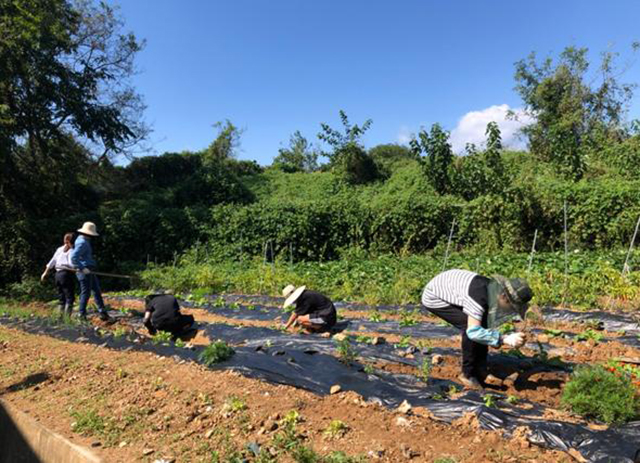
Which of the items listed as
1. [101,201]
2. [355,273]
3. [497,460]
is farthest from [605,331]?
[101,201]

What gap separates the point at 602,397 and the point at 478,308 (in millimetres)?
1088

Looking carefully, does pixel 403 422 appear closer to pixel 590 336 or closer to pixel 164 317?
pixel 590 336

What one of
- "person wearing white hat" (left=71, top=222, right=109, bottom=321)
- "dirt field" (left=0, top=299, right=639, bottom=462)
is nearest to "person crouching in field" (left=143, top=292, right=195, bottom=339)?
"dirt field" (left=0, top=299, right=639, bottom=462)

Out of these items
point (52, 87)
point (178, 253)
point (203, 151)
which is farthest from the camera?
point (203, 151)

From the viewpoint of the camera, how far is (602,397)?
122 inches

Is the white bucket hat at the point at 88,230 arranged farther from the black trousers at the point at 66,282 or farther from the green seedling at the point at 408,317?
the green seedling at the point at 408,317

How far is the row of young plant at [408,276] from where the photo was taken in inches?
300

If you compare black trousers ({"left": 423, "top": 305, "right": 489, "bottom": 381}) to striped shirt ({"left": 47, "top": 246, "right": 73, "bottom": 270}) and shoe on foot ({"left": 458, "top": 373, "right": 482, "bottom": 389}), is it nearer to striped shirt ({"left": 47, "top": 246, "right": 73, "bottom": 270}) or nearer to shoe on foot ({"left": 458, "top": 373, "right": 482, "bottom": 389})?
shoe on foot ({"left": 458, "top": 373, "right": 482, "bottom": 389})

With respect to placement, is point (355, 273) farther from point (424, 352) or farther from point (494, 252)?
point (424, 352)

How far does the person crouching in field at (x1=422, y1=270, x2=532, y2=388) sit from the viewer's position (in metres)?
3.68

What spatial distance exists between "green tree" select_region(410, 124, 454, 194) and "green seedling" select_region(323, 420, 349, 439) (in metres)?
14.1

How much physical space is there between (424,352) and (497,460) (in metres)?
2.29

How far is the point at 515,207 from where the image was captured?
12.3 meters

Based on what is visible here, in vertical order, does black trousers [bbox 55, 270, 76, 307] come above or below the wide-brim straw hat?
below
